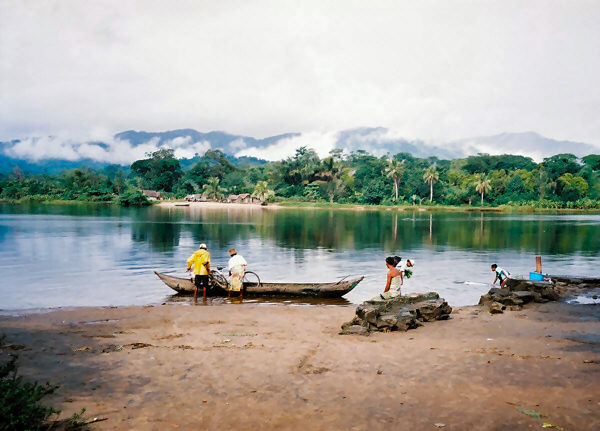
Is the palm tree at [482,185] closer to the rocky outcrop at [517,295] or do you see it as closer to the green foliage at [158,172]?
the green foliage at [158,172]

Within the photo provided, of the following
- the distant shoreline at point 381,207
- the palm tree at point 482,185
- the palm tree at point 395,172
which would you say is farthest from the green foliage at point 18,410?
the palm tree at point 395,172

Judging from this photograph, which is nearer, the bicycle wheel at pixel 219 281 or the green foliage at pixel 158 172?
the bicycle wheel at pixel 219 281

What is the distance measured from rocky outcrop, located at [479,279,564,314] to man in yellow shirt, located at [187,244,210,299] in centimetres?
899

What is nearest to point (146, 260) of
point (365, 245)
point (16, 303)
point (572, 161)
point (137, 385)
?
point (16, 303)

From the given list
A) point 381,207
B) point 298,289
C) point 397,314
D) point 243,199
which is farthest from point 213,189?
point 397,314

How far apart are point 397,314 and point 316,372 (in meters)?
4.01

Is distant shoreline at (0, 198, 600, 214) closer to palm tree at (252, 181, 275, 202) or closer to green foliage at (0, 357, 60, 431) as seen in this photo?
palm tree at (252, 181, 275, 202)

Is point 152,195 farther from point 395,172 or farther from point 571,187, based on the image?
point 571,187

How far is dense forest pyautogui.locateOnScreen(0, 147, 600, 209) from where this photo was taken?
334 ft

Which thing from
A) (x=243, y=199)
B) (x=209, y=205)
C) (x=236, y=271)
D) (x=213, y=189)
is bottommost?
(x=236, y=271)

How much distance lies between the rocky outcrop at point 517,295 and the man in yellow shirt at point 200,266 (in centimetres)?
899

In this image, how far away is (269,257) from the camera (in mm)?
29641

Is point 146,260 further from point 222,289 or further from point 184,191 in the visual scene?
point 184,191

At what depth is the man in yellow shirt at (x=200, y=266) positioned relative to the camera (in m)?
17.1
